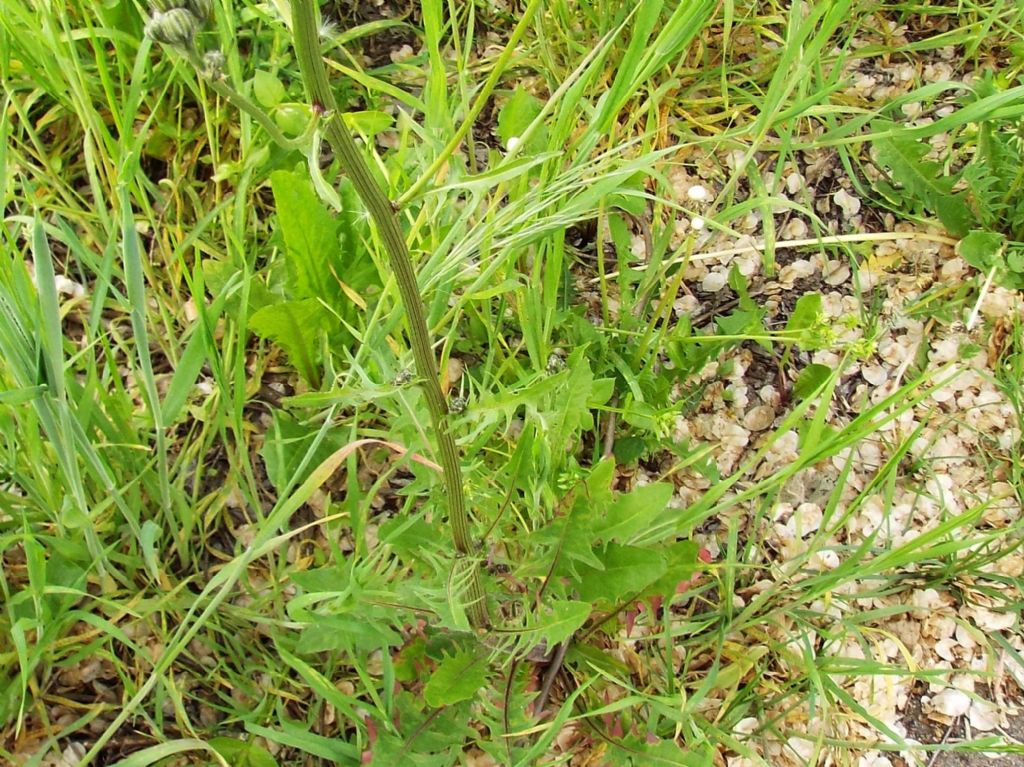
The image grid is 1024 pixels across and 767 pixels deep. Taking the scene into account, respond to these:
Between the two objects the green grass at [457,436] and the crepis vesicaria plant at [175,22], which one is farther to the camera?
the green grass at [457,436]

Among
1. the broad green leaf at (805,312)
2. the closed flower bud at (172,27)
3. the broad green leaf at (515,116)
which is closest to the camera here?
the closed flower bud at (172,27)

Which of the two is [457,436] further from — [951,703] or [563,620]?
[951,703]

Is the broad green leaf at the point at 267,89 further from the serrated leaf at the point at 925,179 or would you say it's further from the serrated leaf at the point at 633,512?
the serrated leaf at the point at 925,179

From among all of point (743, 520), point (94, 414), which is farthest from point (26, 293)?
point (743, 520)

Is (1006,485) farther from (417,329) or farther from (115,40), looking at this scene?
(115,40)

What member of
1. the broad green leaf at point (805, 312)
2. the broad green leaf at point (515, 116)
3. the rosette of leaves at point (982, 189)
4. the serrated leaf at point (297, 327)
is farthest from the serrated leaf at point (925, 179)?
the serrated leaf at point (297, 327)

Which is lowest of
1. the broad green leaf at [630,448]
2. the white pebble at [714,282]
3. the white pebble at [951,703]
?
the white pebble at [951,703]

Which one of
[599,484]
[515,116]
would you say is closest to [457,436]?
[599,484]
